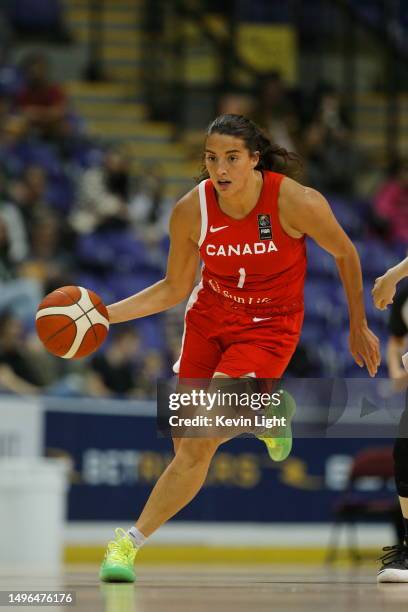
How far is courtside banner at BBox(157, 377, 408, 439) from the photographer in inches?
A: 237

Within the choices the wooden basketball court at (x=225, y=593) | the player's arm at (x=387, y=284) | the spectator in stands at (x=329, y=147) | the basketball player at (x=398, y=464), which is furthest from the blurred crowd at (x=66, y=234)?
the player's arm at (x=387, y=284)

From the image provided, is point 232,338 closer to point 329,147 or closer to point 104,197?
point 104,197

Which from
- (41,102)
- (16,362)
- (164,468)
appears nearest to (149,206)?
(41,102)

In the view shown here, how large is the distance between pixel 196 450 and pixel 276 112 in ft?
34.5

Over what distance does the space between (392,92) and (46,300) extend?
10.8 m

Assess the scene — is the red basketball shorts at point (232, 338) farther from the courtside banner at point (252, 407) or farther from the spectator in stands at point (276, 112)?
the spectator in stands at point (276, 112)

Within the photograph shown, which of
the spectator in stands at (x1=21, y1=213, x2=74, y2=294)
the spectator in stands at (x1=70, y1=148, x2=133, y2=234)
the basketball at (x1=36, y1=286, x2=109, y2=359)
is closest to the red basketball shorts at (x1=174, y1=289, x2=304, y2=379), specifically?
the basketball at (x1=36, y1=286, x2=109, y2=359)

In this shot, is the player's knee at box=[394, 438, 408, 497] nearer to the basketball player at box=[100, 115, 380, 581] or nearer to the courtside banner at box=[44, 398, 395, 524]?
the basketball player at box=[100, 115, 380, 581]

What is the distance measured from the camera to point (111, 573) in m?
6.00

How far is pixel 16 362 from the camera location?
36.9 feet

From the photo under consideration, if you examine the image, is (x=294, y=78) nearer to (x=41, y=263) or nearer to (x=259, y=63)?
(x=259, y=63)

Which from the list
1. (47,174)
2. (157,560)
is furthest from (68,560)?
(47,174)

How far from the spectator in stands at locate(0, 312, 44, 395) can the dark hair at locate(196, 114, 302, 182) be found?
16.3 feet

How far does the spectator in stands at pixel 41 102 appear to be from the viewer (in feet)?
46.8
